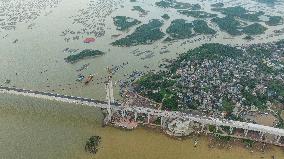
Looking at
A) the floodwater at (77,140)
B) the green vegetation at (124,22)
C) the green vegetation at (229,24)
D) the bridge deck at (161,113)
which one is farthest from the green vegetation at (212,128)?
the green vegetation at (124,22)

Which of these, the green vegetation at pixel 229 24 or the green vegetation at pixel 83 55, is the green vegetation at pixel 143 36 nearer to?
the green vegetation at pixel 83 55

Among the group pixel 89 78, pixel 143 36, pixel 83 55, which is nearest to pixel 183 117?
pixel 89 78

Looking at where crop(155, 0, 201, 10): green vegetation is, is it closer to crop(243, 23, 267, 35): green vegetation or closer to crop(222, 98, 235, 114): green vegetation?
crop(243, 23, 267, 35): green vegetation

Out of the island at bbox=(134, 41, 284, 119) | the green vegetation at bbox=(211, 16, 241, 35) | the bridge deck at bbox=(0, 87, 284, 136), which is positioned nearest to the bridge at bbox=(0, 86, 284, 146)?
the bridge deck at bbox=(0, 87, 284, 136)

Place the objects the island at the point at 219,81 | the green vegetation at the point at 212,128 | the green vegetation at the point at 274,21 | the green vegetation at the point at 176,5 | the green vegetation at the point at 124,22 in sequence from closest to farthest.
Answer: the green vegetation at the point at 212,128 → the island at the point at 219,81 → the green vegetation at the point at 124,22 → the green vegetation at the point at 274,21 → the green vegetation at the point at 176,5

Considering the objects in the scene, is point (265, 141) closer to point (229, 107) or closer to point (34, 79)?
point (229, 107)

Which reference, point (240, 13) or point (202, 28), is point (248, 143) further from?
point (240, 13)
